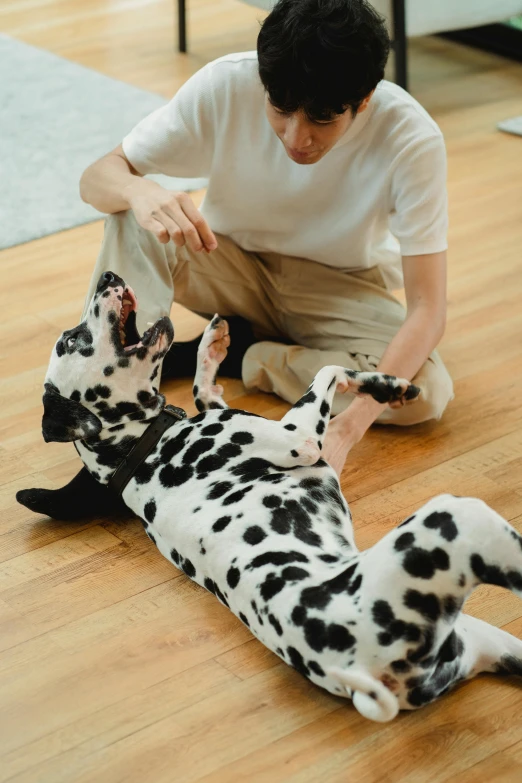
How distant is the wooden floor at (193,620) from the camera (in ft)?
5.94

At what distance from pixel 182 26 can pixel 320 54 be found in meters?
3.96

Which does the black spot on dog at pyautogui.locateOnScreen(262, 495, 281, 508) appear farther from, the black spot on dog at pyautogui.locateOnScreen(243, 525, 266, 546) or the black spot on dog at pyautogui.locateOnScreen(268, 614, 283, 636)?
the black spot on dog at pyautogui.locateOnScreen(268, 614, 283, 636)

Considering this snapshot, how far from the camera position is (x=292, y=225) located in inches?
111

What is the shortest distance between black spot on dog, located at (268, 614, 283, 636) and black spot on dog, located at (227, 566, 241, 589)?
0.11m

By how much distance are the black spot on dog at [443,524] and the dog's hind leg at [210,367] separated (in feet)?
2.78

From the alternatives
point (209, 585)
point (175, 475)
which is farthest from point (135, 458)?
point (209, 585)

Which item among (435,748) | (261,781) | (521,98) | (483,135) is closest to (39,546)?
(261,781)

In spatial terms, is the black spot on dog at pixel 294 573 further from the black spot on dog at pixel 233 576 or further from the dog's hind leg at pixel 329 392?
the dog's hind leg at pixel 329 392

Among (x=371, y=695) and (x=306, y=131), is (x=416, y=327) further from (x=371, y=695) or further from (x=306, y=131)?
(x=371, y=695)

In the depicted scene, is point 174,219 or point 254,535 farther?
point 174,219

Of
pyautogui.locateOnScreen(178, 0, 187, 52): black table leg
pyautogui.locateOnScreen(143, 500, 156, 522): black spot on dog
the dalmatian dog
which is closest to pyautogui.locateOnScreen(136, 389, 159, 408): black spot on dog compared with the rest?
the dalmatian dog

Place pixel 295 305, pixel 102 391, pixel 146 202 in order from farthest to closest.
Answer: pixel 295 305
pixel 146 202
pixel 102 391

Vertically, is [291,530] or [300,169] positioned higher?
[300,169]

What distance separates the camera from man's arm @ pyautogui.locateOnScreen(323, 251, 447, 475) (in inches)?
99.5
